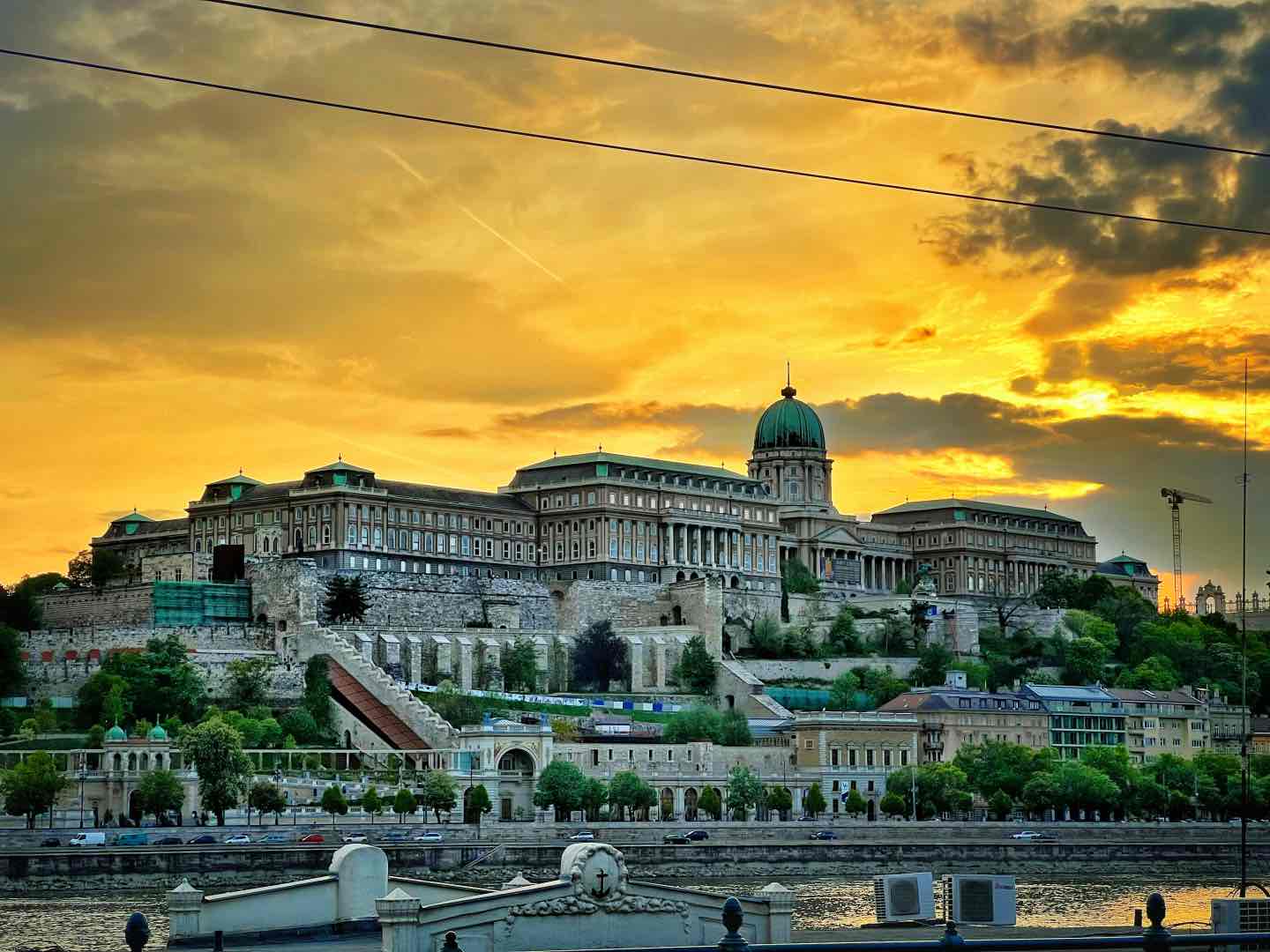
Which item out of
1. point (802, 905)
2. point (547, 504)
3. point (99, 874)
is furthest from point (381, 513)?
point (802, 905)

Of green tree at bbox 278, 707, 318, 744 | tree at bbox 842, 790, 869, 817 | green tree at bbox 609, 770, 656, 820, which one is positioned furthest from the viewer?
tree at bbox 842, 790, 869, 817

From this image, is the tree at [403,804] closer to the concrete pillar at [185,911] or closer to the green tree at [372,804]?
the green tree at [372,804]

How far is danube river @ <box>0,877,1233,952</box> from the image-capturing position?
56406mm

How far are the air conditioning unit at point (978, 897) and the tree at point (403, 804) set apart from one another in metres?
55.6

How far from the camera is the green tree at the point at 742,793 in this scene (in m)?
106

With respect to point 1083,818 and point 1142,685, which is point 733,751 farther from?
point 1142,685

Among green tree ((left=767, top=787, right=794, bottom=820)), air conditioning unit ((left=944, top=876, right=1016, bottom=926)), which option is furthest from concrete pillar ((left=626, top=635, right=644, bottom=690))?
air conditioning unit ((left=944, top=876, right=1016, bottom=926))

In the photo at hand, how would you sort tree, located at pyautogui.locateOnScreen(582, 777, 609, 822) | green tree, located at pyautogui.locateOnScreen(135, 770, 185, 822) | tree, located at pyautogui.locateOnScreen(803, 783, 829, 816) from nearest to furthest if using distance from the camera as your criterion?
green tree, located at pyautogui.locateOnScreen(135, 770, 185, 822)
tree, located at pyautogui.locateOnScreen(582, 777, 609, 822)
tree, located at pyautogui.locateOnScreen(803, 783, 829, 816)

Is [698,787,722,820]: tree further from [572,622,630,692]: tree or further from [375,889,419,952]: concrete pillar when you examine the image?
[375,889,419,952]: concrete pillar

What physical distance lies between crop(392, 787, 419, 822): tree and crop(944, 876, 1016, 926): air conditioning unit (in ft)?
182

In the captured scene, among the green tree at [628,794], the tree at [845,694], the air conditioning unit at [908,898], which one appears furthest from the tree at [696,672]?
the air conditioning unit at [908,898]

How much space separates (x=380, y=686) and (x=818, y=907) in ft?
151

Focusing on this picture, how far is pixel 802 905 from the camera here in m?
68.1

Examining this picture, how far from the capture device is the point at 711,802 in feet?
340
